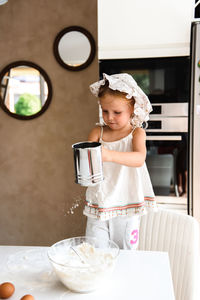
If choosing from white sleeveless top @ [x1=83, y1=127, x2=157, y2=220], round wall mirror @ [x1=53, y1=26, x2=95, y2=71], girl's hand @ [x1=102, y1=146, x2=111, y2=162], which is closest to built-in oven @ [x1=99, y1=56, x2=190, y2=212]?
round wall mirror @ [x1=53, y1=26, x2=95, y2=71]

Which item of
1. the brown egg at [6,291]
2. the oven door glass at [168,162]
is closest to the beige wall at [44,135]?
Result: the oven door glass at [168,162]

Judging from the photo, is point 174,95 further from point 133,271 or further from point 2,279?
point 2,279

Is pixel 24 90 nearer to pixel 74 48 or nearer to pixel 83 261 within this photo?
pixel 74 48

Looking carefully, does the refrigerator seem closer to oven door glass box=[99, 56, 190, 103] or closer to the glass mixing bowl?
oven door glass box=[99, 56, 190, 103]

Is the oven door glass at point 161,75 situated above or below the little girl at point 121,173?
above

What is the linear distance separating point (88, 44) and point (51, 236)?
69.9 inches

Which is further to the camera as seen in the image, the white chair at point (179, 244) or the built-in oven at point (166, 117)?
the built-in oven at point (166, 117)

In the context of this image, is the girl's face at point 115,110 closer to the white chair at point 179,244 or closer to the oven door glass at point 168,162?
the white chair at point 179,244

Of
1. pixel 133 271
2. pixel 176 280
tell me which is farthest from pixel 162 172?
pixel 133 271

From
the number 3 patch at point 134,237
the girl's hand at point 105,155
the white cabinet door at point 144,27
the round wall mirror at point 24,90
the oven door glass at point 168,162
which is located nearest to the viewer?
the girl's hand at point 105,155

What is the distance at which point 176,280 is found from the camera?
4.09ft

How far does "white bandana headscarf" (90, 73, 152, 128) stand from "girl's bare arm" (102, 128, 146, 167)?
0.07 m

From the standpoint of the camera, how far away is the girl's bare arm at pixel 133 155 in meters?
1.16

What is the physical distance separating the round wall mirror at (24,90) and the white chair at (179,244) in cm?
164
